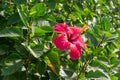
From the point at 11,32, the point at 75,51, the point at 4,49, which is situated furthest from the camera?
the point at 4,49

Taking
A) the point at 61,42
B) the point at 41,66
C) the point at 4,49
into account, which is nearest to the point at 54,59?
the point at 41,66

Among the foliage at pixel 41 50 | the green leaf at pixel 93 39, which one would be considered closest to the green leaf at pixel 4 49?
the foliage at pixel 41 50

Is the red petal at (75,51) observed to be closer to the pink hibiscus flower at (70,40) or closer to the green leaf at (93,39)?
the pink hibiscus flower at (70,40)

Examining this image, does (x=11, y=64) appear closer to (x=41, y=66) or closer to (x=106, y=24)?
(x=41, y=66)

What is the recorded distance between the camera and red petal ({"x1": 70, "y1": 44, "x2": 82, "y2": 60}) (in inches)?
61.1

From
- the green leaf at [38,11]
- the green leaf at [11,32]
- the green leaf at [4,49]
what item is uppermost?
the green leaf at [38,11]

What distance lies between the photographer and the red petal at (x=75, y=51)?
1.55m

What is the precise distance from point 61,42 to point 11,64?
0.32 meters

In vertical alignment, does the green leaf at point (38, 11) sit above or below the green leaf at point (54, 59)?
above

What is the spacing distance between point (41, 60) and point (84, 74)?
0.99 feet

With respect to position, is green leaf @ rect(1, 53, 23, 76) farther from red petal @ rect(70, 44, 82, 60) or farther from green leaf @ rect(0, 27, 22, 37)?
red petal @ rect(70, 44, 82, 60)

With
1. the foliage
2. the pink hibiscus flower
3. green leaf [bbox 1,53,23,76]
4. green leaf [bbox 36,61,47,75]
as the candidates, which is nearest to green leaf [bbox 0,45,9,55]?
the foliage

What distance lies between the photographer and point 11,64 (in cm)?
171

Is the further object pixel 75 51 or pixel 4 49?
pixel 4 49
